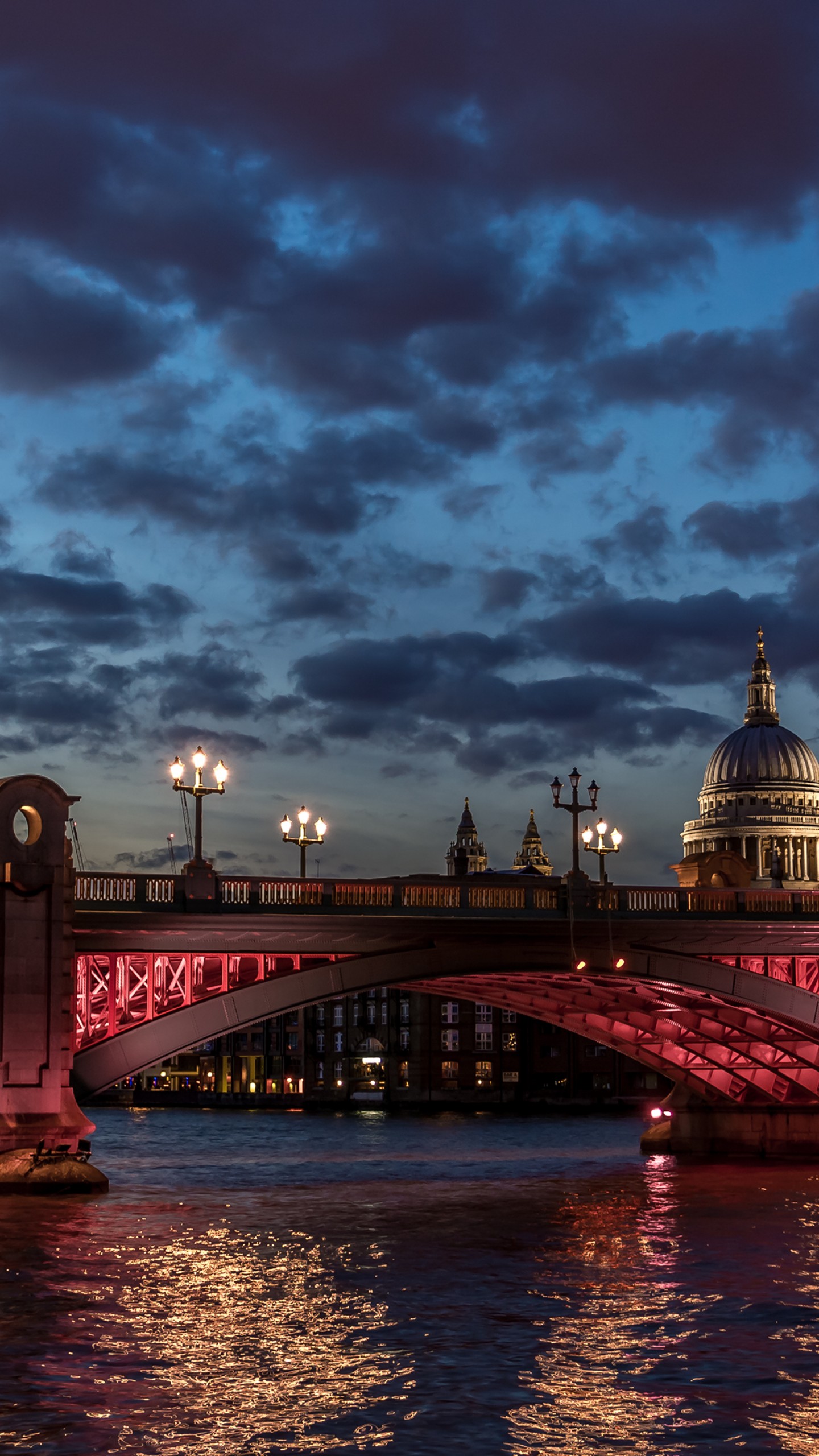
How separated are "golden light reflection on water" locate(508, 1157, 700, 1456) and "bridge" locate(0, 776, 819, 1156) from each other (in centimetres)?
1235

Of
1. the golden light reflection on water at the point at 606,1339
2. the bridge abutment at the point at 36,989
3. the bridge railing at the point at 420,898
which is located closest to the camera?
the golden light reflection on water at the point at 606,1339

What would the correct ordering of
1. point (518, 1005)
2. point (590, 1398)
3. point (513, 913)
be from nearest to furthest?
1. point (590, 1398)
2. point (513, 913)
3. point (518, 1005)

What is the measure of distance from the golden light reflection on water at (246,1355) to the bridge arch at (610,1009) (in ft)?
46.6

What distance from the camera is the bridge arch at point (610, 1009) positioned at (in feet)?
186

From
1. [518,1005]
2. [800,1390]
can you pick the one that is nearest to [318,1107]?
[518,1005]

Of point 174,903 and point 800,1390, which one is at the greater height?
point 174,903

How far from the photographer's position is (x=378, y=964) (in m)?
60.8

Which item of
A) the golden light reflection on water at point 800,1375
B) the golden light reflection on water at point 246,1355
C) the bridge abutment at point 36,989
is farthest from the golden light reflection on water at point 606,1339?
the bridge abutment at point 36,989

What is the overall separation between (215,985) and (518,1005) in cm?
2395

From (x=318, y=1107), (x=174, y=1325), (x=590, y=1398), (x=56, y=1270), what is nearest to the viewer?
(x=590, y=1398)

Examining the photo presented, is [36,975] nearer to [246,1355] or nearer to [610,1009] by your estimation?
[246,1355]

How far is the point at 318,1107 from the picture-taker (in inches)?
7333

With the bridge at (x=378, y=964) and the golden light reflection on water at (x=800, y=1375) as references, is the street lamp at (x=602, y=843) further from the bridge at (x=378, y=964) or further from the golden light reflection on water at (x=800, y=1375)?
the golden light reflection on water at (x=800, y=1375)

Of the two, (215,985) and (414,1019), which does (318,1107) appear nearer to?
(414,1019)
